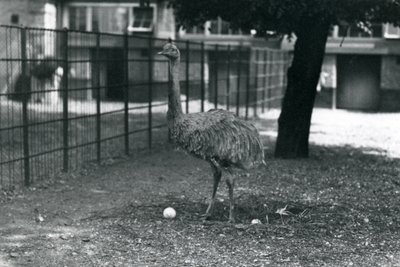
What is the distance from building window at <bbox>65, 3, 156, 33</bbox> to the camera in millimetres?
26984

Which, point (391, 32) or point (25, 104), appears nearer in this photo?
point (25, 104)

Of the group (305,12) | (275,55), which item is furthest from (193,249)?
(275,55)

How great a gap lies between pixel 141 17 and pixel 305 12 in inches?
615

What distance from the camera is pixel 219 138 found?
7980 millimetres

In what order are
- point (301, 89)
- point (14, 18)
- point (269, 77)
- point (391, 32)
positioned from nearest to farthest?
point (301, 89)
point (269, 77)
point (14, 18)
point (391, 32)

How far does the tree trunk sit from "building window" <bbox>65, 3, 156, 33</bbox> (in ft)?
47.1

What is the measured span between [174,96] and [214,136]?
0.62 metres

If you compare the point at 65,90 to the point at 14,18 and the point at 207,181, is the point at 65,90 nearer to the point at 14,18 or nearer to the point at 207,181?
the point at 207,181

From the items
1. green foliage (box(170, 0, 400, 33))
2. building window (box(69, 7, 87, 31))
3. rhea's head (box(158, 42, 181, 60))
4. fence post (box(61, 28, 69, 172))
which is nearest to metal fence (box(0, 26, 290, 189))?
fence post (box(61, 28, 69, 172))

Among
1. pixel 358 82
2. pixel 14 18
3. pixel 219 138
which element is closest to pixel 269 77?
pixel 358 82

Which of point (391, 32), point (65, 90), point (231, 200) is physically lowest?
point (231, 200)

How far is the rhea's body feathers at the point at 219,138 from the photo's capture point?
25.8ft

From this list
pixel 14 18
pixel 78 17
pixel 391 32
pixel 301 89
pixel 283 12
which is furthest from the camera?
pixel 78 17

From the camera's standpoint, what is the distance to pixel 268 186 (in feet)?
34.3
